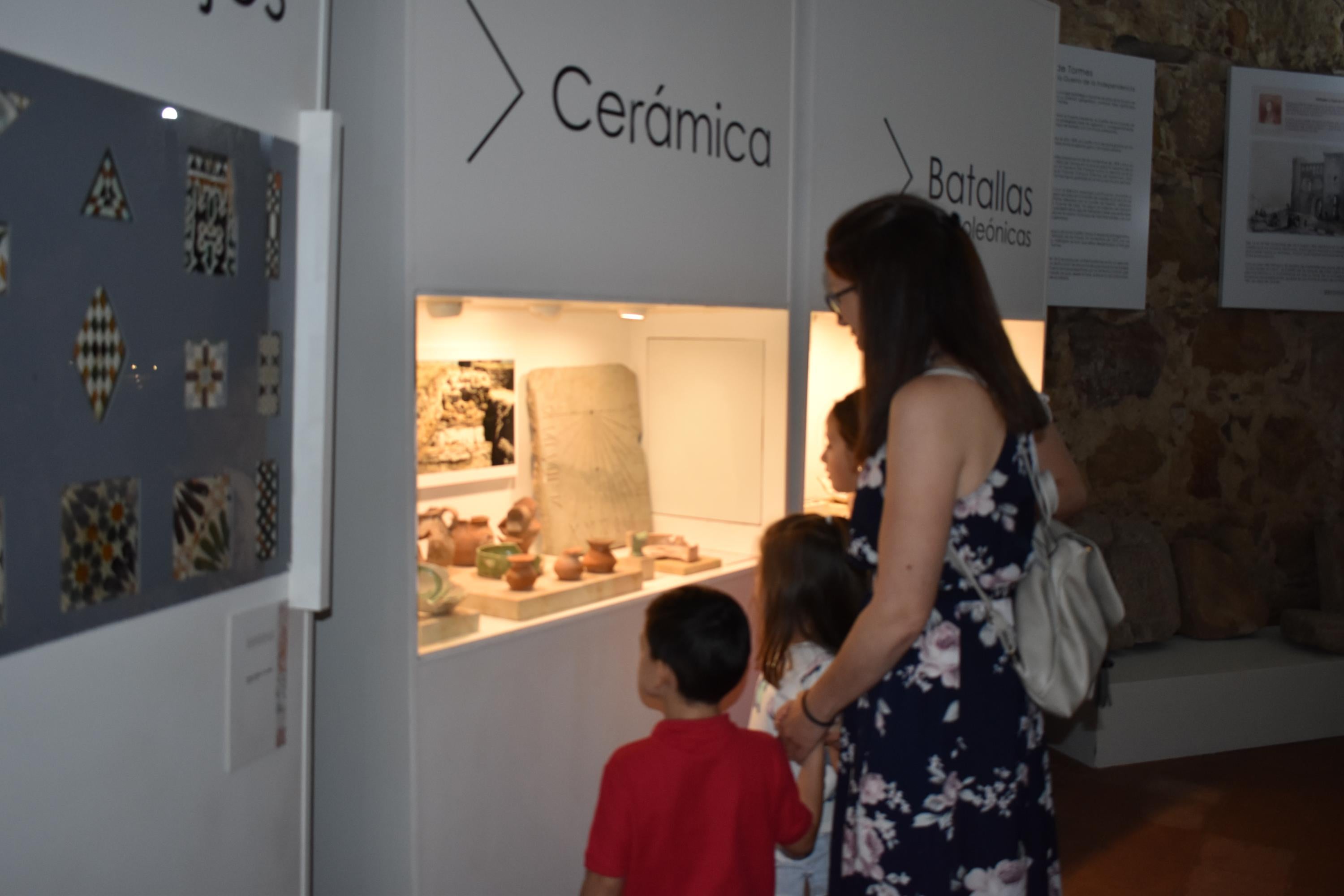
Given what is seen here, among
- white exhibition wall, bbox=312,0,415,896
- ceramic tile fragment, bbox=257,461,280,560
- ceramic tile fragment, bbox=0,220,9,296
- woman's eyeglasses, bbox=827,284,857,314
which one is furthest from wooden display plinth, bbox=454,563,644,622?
ceramic tile fragment, bbox=0,220,9,296

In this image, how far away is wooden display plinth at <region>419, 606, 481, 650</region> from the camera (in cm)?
218

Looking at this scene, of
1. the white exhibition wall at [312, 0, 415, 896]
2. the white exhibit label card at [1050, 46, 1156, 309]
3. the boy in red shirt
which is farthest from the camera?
the white exhibit label card at [1050, 46, 1156, 309]

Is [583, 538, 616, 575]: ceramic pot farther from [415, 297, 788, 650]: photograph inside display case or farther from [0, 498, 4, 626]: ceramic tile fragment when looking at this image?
[0, 498, 4, 626]: ceramic tile fragment

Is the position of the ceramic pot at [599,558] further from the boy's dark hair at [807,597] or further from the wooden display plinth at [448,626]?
the boy's dark hair at [807,597]

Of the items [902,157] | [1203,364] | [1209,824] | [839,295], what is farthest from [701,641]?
[1203,364]

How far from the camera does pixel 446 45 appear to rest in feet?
6.73

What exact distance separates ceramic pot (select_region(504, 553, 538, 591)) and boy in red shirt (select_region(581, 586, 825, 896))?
642 mm

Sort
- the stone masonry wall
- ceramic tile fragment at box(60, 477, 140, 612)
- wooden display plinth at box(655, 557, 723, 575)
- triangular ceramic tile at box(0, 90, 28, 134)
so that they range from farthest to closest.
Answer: the stone masonry wall, wooden display plinth at box(655, 557, 723, 575), ceramic tile fragment at box(60, 477, 140, 612), triangular ceramic tile at box(0, 90, 28, 134)

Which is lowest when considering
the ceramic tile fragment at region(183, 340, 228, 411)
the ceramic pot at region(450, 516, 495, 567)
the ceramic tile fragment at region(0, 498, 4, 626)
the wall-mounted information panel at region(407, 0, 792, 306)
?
A: the ceramic pot at region(450, 516, 495, 567)

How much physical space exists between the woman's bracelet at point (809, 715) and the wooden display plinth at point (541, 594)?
776mm

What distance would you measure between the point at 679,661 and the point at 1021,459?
2.09 feet

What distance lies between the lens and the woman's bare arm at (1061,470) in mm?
2119

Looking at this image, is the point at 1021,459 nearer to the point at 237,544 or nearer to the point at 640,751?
the point at 640,751

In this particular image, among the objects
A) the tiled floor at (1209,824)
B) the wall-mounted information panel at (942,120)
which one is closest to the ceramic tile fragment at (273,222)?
the wall-mounted information panel at (942,120)
